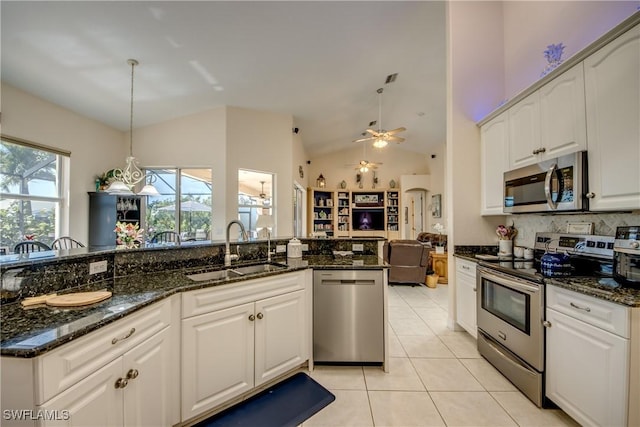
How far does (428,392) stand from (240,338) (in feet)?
4.71

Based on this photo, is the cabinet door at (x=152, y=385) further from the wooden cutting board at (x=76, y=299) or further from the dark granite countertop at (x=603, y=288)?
the dark granite countertop at (x=603, y=288)

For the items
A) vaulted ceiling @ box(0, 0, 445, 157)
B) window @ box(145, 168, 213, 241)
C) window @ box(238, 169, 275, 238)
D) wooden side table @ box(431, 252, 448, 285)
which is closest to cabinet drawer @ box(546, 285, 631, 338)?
vaulted ceiling @ box(0, 0, 445, 157)

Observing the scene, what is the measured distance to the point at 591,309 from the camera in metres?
1.43

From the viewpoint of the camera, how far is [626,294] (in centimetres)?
132

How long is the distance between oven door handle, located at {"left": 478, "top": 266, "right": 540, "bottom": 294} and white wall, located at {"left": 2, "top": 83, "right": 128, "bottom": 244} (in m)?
5.36

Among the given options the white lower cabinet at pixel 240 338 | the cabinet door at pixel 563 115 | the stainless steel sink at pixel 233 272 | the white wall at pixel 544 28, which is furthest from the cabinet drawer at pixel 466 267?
the white wall at pixel 544 28

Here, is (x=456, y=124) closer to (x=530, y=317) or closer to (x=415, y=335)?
(x=530, y=317)

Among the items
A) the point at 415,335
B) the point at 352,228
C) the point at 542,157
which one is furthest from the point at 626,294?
the point at 352,228

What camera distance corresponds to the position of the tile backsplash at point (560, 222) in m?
1.86

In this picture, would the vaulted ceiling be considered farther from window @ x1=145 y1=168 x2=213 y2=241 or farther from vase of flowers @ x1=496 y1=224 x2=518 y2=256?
vase of flowers @ x1=496 y1=224 x2=518 y2=256

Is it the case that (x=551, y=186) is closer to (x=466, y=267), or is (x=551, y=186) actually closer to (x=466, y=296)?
(x=466, y=267)

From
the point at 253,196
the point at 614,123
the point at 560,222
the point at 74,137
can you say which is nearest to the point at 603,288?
the point at 614,123

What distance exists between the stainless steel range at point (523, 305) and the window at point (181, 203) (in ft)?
13.9

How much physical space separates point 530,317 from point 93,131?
19.6 ft
